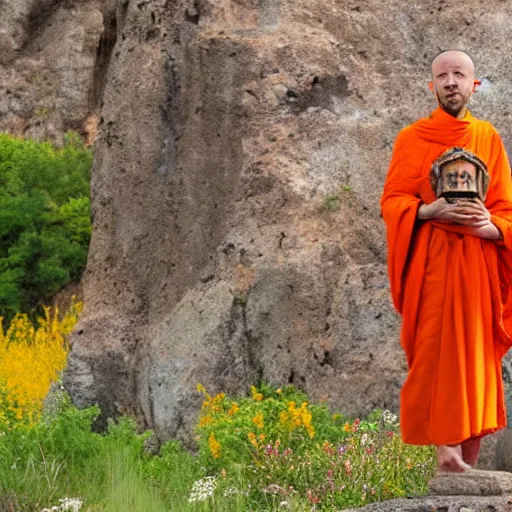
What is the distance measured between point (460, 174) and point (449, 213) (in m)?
0.20

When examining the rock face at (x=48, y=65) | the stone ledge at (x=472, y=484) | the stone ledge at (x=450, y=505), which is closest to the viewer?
the stone ledge at (x=450, y=505)

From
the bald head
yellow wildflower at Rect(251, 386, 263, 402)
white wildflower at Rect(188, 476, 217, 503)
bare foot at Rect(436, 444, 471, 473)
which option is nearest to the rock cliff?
yellow wildflower at Rect(251, 386, 263, 402)

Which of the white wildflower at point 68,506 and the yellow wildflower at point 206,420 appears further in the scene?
the yellow wildflower at point 206,420

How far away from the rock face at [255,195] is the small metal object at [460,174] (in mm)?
2261

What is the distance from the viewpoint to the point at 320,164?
9812mm

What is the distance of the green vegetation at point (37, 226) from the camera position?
1844 cm

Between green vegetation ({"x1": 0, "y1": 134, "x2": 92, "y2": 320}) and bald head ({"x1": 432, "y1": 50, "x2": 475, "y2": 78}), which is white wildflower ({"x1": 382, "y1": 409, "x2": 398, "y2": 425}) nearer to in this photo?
bald head ({"x1": 432, "y1": 50, "x2": 475, "y2": 78})

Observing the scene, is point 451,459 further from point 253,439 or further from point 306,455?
point 253,439

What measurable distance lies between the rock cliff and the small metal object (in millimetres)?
2262

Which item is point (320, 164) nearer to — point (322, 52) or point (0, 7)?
point (322, 52)

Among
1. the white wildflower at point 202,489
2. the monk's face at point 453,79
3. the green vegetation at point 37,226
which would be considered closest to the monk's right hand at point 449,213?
the monk's face at point 453,79

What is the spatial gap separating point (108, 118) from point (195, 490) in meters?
4.32

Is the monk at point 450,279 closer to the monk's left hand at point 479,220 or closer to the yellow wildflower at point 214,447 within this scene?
the monk's left hand at point 479,220

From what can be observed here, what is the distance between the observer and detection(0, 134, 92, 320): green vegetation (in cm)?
1844
